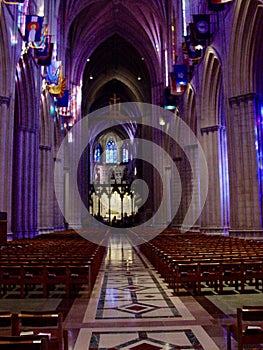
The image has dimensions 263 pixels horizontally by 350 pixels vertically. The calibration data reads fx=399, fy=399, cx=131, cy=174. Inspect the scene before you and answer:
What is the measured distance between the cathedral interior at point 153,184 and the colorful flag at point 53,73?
10 centimetres

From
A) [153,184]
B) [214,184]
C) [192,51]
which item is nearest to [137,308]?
[214,184]

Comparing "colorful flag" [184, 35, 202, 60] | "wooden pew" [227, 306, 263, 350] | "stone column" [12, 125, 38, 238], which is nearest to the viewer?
"wooden pew" [227, 306, 263, 350]

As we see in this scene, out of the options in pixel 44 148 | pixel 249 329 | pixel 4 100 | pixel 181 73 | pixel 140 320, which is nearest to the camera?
pixel 249 329

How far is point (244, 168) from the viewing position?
1898 cm

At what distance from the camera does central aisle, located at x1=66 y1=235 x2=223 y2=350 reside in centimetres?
533

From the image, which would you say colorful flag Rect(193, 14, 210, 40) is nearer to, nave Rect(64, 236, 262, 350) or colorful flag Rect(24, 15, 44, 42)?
colorful flag Rect(24, 15, 44, 42)

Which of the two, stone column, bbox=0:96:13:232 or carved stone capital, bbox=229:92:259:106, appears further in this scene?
carved stone capital, bbox=229:92:259:106

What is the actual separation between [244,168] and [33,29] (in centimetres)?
1230

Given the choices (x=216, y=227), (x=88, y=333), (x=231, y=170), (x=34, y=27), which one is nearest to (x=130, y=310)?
(x=88, y=333)

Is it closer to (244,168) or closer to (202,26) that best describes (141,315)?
(244,168)

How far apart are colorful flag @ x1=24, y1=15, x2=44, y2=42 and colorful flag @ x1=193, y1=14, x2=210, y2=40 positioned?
881cm

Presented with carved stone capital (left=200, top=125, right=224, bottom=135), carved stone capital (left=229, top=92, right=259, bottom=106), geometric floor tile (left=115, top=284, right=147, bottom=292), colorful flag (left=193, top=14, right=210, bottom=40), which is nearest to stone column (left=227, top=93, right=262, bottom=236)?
carved stone capital (left=229, top=92, right=259, bottom=106)

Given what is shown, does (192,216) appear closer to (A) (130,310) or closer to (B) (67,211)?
(B) (67,211)

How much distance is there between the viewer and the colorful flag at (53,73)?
27.0 metres
